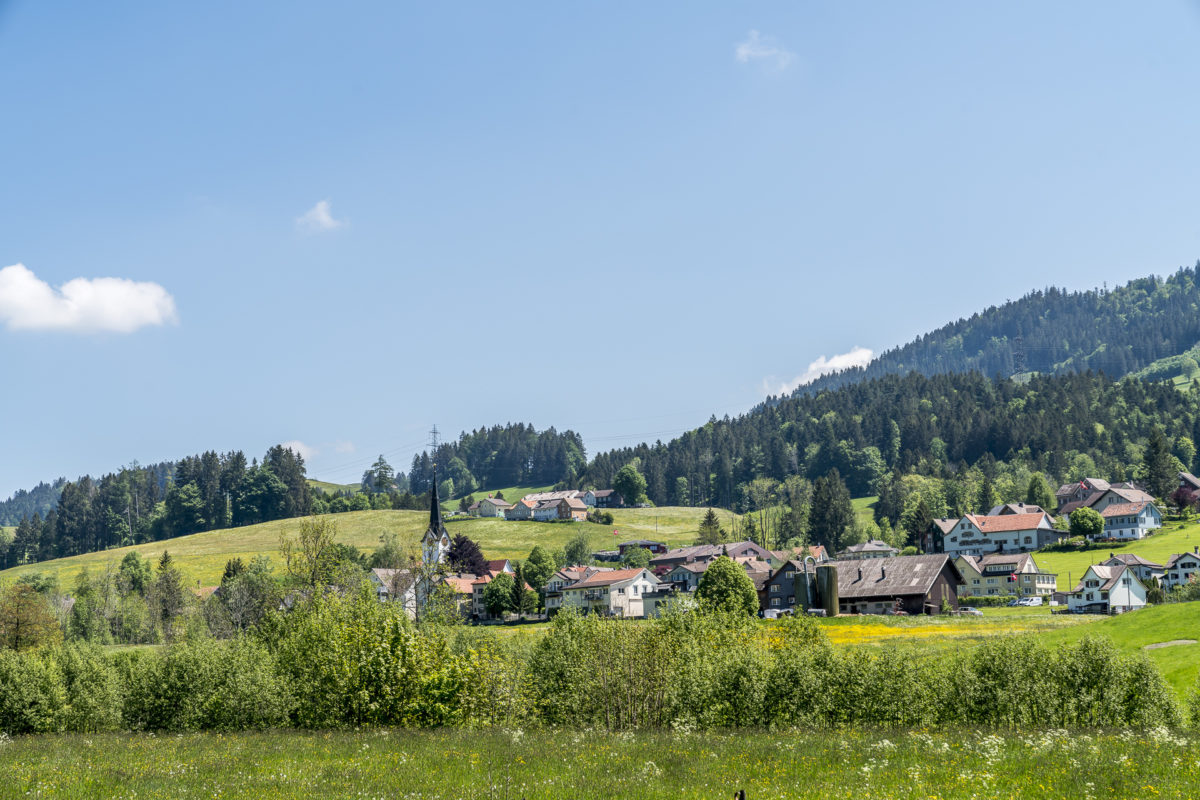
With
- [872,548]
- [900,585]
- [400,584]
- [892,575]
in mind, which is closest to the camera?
[400,584]

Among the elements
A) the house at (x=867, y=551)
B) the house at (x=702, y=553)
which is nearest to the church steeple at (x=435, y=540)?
the house at (x=702, y=553)

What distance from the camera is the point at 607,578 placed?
431 feet

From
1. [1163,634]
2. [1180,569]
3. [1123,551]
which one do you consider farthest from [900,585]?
[1123,551]

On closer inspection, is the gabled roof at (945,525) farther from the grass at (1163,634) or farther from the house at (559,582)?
the grass at (1163,634)

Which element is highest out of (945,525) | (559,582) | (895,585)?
(945,525)

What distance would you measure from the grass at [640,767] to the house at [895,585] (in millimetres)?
79393

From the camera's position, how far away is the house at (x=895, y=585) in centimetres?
10144

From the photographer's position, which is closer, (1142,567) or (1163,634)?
(1163,634)

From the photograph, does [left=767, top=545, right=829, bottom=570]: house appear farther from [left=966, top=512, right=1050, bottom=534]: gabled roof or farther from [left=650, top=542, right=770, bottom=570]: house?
[left=966, top=512, right=1050, bottom=534]: gabled roof

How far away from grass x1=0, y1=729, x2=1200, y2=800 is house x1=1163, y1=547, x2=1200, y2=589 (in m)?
110

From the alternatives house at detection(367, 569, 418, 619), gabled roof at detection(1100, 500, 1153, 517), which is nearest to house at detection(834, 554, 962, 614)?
house at detection(367, 569, 418, 619)

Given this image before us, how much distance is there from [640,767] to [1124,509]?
15721cm

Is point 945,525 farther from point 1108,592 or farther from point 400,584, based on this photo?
point 400,584

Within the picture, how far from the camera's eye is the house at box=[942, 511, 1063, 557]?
156250mm
